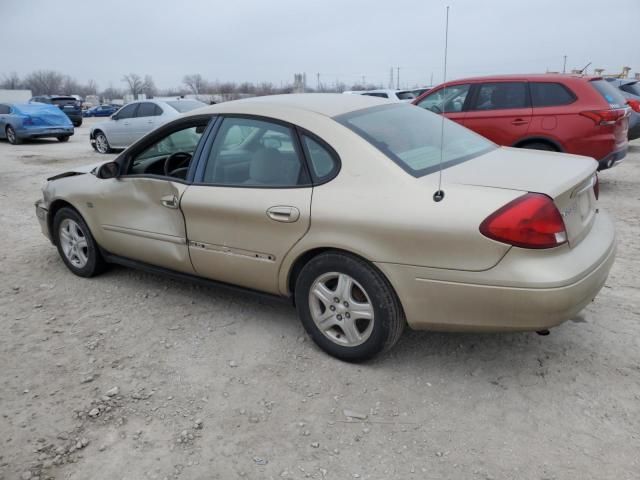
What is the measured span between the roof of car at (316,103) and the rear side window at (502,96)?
4.22 meters

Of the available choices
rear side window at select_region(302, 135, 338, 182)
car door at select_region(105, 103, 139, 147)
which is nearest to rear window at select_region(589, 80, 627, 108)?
rear side window at select_region(302, 135, 338, 182)

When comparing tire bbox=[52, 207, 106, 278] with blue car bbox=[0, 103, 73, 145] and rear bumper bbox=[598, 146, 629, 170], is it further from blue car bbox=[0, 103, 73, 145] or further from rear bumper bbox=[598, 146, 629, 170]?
blue car bbox=[0, 103, 73, 145]

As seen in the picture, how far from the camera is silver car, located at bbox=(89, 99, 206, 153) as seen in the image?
12.6 metres

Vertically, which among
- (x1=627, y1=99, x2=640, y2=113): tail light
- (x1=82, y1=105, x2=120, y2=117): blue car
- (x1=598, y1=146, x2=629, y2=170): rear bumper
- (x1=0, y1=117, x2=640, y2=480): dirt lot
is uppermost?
(x1=627, y1=99, x2=640, y2=113): tail light

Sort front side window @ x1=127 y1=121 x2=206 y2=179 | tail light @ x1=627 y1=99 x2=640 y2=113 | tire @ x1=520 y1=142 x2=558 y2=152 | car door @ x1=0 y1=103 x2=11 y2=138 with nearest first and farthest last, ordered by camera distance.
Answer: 1. front side window @ x1=127 y1=121 x2=206 y2=179
2. tire @ x1=520 y1=142 x2=558 y2=152
3. tail light @ x1=627 y1=99 x2=640 y2=113
4. car door @ x1=0 y1=103 x2=11 y2=138

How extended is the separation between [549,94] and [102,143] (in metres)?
11.2

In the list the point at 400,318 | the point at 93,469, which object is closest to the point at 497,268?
the point at 400,318

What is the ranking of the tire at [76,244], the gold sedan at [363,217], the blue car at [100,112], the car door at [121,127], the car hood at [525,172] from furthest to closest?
the blue car at [100,112], the car door at [121,127], the tire at [76,244], the car hood at [525,172], the gold sedan at [363,217]

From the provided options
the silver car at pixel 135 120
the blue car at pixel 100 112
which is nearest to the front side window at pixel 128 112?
the silver car at pixel 135 120

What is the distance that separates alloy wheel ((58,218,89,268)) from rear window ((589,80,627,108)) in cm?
639

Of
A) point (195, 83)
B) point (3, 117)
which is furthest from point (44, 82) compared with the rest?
point (3, 117)

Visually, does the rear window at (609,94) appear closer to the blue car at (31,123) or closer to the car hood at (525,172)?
the car hood at (525,172)

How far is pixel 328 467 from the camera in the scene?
2.27 metres

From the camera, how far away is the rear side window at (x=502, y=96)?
7.10 m
